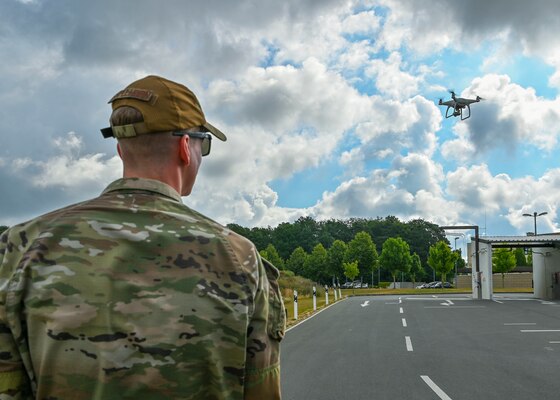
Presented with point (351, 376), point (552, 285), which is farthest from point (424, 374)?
point (552, 285)

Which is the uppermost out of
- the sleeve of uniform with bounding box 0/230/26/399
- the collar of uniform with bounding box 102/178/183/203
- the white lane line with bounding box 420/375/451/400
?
the collar of uniform with bounding box 102/178/183/203

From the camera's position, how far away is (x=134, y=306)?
1624mm

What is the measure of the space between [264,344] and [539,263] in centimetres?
4846

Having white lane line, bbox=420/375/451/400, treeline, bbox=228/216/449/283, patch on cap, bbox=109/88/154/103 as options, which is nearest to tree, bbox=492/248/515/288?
treeline, bbox=228/216/449/283

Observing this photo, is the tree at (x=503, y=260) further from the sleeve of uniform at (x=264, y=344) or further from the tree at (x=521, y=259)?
the sleeve of uniform at (x=264, y=344)

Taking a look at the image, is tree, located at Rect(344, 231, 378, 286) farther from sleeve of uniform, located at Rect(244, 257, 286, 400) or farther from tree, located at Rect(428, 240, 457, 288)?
sleeve of uniform, located at Rect(244, 257, 286, 400)

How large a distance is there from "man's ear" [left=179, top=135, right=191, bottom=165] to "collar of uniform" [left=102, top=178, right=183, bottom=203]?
0.39 ft

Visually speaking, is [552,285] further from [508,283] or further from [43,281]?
[43,281]

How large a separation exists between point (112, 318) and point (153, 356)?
155 mm

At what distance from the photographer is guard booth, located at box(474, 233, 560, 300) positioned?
40.2 meters

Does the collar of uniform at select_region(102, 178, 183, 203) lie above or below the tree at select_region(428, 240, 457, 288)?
below

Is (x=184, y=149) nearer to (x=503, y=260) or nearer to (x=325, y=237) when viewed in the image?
(x=503, y=260)

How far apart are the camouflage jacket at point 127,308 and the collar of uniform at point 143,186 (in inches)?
2.3

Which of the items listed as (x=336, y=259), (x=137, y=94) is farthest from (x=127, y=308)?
(x=336, y=259)
